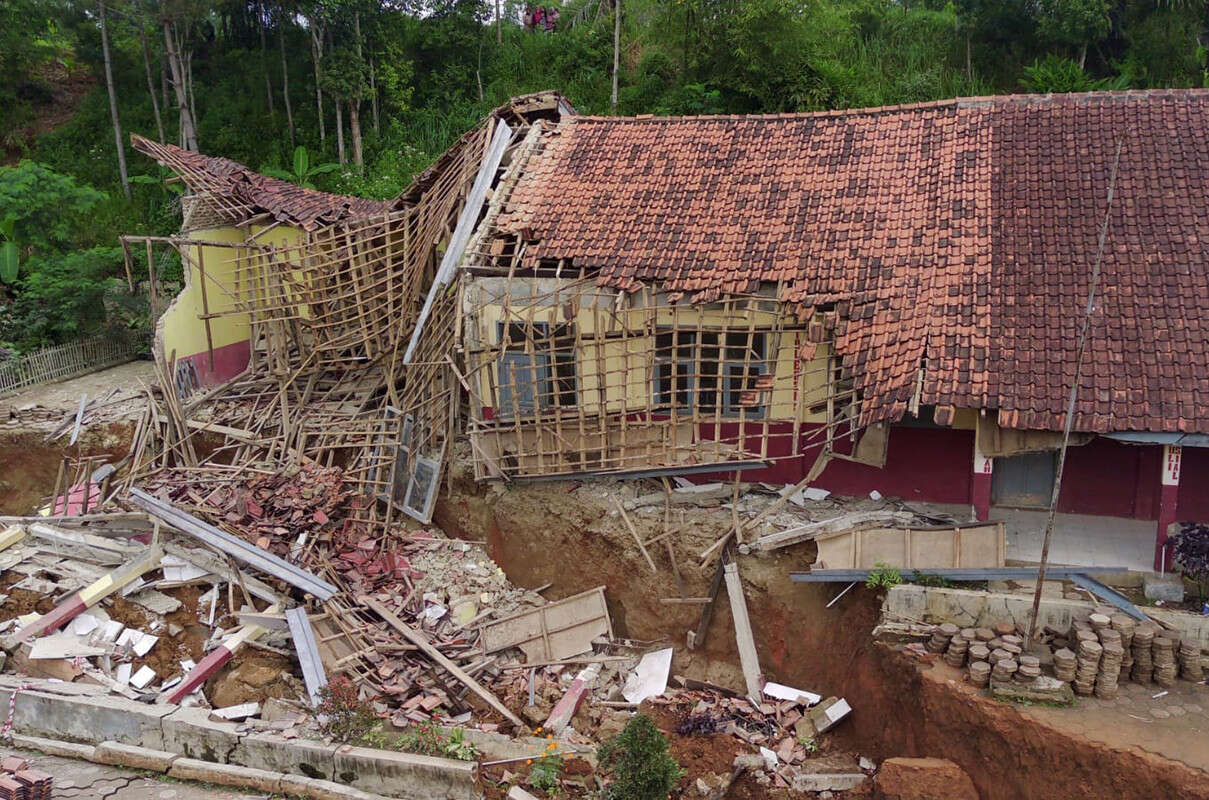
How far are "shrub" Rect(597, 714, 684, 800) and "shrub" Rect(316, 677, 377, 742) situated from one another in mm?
3631

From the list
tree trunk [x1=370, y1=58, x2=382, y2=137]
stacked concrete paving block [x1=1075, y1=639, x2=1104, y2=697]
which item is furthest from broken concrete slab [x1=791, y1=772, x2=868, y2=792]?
tree trunk [x1=370, y1=58, x2=382, y2=137]

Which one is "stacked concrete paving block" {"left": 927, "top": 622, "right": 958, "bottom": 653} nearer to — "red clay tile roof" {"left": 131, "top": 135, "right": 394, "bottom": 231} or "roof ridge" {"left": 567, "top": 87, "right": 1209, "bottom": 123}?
"roof ridge" {"left": 567, "top": 87, "right": 1209, "bottom": 123}

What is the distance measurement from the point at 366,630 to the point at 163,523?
383 cm

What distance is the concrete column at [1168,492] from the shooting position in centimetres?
1172

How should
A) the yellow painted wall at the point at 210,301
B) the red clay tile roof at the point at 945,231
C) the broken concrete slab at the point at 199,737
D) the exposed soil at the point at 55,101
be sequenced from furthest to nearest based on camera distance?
1. the exposed soil at the point at 55,101
2. the yellow painted wall at the point at 210,301
3. the red clay tile roof at the point at 945,231
4. the broken concrete slab at the point at 199,737

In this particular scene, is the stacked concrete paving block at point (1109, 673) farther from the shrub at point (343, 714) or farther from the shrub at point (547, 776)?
the shrub at point (343, 714)

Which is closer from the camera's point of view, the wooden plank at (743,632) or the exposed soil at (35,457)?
the wooden plank at (743,632)

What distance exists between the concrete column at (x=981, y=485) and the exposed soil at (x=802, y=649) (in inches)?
80.8

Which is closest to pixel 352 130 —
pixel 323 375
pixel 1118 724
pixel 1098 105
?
pixel 323 375

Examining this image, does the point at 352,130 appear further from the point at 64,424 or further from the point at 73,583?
the point at 73,583

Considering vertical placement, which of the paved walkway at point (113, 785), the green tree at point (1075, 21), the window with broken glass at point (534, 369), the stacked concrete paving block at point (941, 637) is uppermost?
the green tree at point (1075, 21)

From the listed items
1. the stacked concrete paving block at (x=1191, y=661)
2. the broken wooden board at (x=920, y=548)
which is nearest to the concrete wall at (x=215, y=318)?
the broken wooden board at (x=920, y=548)

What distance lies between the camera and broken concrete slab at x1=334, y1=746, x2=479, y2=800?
10531mm

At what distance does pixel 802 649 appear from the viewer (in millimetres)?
12641
